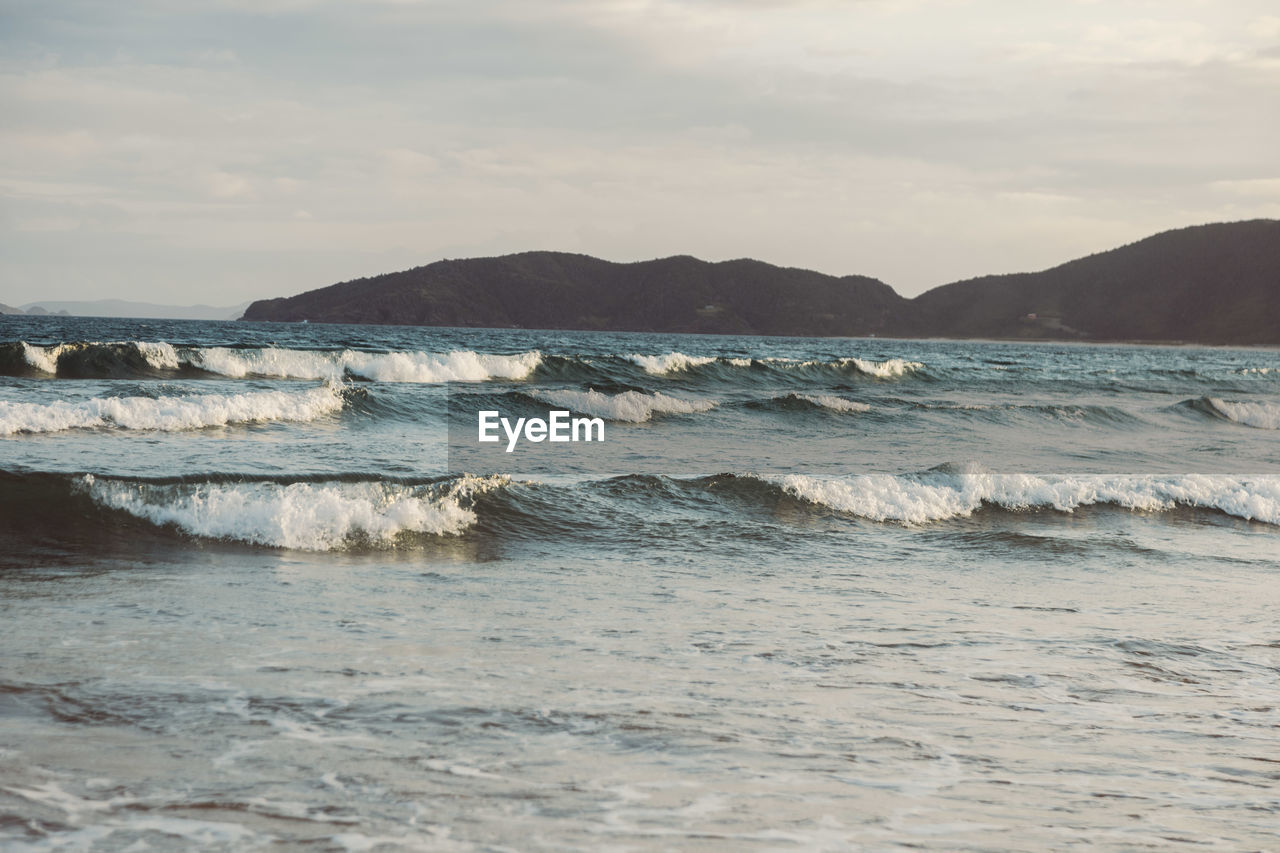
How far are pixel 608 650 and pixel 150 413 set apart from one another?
41.0ft

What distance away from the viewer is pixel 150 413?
51.5 ft

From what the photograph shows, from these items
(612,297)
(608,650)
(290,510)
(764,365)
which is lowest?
(608,650)

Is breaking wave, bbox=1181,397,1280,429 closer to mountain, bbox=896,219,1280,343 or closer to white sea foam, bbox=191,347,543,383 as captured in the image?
white sea foam, bbox=191,347,543,383

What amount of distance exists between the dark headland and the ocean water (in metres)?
123

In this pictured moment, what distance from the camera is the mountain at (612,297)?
140m

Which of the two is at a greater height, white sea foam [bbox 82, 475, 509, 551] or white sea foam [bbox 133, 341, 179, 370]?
white sea foam [bbox 133, 341, 179, 370]

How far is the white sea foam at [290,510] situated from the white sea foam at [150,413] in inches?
230

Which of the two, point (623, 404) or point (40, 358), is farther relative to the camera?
point (40, 358)

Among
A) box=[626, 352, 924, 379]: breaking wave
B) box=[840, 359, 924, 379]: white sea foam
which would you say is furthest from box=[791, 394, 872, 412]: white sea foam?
box=[840, 359, 924, 379]: white sea foam

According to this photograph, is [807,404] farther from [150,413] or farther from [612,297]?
[612,297]

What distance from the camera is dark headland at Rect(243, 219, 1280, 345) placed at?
5458 inches

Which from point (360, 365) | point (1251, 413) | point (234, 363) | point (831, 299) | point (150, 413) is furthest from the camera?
point (831, 299)

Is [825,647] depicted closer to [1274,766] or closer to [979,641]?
[979,641]

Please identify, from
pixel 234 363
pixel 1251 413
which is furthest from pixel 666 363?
pixel 1251 413
